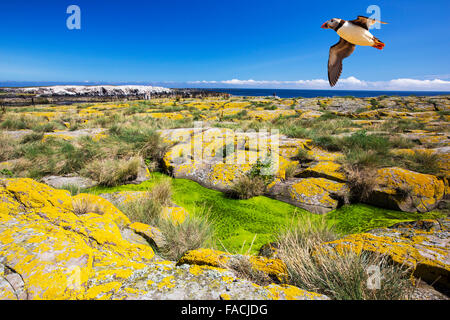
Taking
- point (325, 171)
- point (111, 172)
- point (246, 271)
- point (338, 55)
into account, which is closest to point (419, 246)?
point (246, 271)

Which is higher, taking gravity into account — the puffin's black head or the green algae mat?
the puffin's black head

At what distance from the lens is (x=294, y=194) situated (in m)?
3.65

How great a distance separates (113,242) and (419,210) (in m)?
4.74

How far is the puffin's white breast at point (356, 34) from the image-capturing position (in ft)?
6.63

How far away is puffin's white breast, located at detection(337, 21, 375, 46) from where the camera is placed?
2.02 metres

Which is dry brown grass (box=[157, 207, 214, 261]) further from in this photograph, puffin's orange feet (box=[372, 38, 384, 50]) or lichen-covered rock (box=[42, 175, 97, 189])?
puffin's orange feet (box=[372, 38, 384, 50])

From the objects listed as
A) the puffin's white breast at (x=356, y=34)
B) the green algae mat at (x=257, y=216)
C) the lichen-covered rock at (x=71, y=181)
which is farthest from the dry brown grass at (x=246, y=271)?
the lichen-covered rock at (x=71, y=181)

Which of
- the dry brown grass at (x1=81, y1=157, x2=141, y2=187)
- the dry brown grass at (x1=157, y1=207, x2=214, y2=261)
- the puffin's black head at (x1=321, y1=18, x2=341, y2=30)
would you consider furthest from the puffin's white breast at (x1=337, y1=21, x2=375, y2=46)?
the dry brown grass at (x1=81, y1=157, x2=141, y2=187)

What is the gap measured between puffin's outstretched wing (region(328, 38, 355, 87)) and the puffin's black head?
0.43 meters

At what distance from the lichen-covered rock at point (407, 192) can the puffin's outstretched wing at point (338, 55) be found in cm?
242

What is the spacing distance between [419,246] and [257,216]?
6.60 feet

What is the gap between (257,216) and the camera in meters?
3.20
